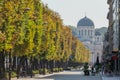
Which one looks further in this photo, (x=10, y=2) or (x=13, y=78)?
(x=13, y=78)

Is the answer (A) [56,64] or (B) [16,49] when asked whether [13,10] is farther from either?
(A) [56,64]

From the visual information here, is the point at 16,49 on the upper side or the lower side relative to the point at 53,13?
lower

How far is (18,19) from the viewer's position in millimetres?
57562

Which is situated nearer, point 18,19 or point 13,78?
point 18,19

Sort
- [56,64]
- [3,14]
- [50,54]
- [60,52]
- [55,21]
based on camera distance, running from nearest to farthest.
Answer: [3,14], [50,54], [55,21], [60,52], [56,64]

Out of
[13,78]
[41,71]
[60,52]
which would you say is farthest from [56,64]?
[13,78]

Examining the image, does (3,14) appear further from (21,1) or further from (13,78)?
(13,78)

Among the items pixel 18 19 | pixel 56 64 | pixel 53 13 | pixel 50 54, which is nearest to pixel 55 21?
pixel 53 13

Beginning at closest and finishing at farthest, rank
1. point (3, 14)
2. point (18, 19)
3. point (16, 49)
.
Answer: point (3, 14) → point (18, 19) → point (16, 49)

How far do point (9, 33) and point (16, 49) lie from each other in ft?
32.2

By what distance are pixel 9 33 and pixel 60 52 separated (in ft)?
230

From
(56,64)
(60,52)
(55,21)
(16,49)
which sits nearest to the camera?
(16,49)

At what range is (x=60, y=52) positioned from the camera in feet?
407

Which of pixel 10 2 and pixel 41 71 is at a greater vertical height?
pixel 10 2
